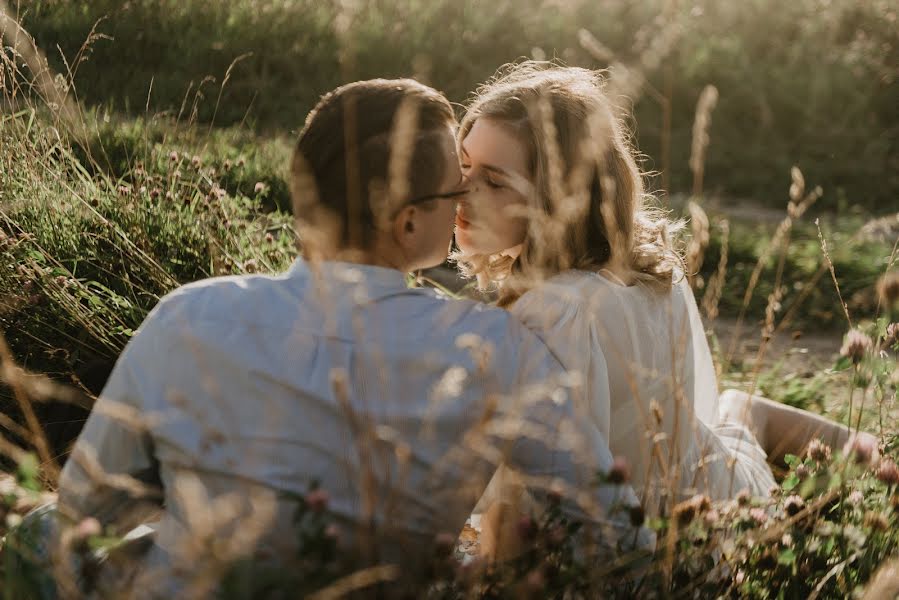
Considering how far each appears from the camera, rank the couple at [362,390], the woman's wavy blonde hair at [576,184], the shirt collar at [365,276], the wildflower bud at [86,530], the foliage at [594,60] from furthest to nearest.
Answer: the foliage at [594,60], the woman's wavy blonde hair at [576,184], the shirt collar at [365,276], the couple at [362,390], the wildflower bud at [86,530]

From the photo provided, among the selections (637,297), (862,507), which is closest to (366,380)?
(637,297)

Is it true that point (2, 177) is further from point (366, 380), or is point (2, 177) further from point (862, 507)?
point (862, 507)

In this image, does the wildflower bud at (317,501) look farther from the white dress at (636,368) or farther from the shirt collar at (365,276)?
the white dress at (636,368)

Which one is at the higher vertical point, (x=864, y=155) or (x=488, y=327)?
(x=488, y=327)

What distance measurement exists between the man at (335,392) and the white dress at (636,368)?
0.27 metres

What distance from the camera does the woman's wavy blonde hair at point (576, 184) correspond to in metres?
2.64

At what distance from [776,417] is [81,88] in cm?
474

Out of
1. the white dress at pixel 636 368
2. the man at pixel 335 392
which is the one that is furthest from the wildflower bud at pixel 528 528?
the white dress at pixel 636 368

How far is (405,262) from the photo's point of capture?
2045 millimetres

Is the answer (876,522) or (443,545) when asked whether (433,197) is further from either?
(876,522)

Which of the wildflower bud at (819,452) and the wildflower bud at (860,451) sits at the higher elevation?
the wildflower bud at (860,451)

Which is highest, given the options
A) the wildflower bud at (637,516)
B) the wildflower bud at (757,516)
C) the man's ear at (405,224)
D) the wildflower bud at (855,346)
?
the man's ear at (405,224)

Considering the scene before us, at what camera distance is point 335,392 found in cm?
174

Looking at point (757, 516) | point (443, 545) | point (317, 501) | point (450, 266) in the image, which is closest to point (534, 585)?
point (443, 545)
